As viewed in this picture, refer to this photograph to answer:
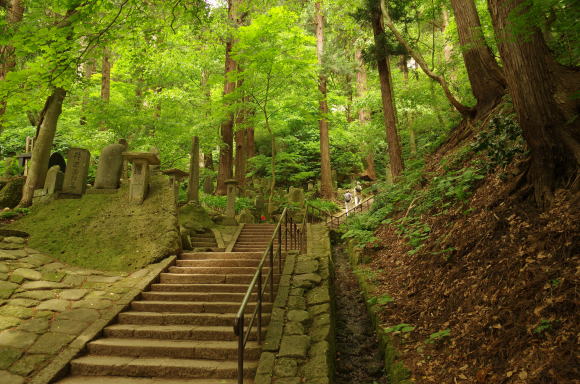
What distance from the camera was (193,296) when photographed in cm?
618

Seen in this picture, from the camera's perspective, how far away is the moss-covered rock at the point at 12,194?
33.1 feet

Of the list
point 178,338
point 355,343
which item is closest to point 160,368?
point 178,338

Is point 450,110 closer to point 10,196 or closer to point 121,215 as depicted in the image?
point 121,215

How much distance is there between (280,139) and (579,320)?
19.0 m

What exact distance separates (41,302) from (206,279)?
2775 mm

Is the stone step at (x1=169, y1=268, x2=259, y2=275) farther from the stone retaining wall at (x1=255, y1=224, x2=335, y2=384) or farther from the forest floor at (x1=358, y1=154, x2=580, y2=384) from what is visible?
the forest floor at (x1=358, y1=154, x2=580, y2=384)

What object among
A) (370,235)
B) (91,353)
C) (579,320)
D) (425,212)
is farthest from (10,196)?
(579,320)

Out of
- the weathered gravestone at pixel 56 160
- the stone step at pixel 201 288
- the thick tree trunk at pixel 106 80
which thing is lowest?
the stone step at pixel 201 288

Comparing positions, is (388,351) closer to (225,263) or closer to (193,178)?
(225,263)

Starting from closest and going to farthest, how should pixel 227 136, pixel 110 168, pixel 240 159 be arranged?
pixel 110 168 < pixel 227 136 < pixel 240 159

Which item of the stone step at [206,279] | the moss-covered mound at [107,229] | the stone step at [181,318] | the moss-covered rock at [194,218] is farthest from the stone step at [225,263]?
the moss-covered rock at [194,218]

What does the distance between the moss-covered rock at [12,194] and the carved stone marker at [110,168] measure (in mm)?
2874

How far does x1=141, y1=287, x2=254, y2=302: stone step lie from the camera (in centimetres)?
610

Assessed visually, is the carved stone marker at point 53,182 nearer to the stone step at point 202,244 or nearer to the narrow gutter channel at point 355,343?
the stone step at point 202,244
